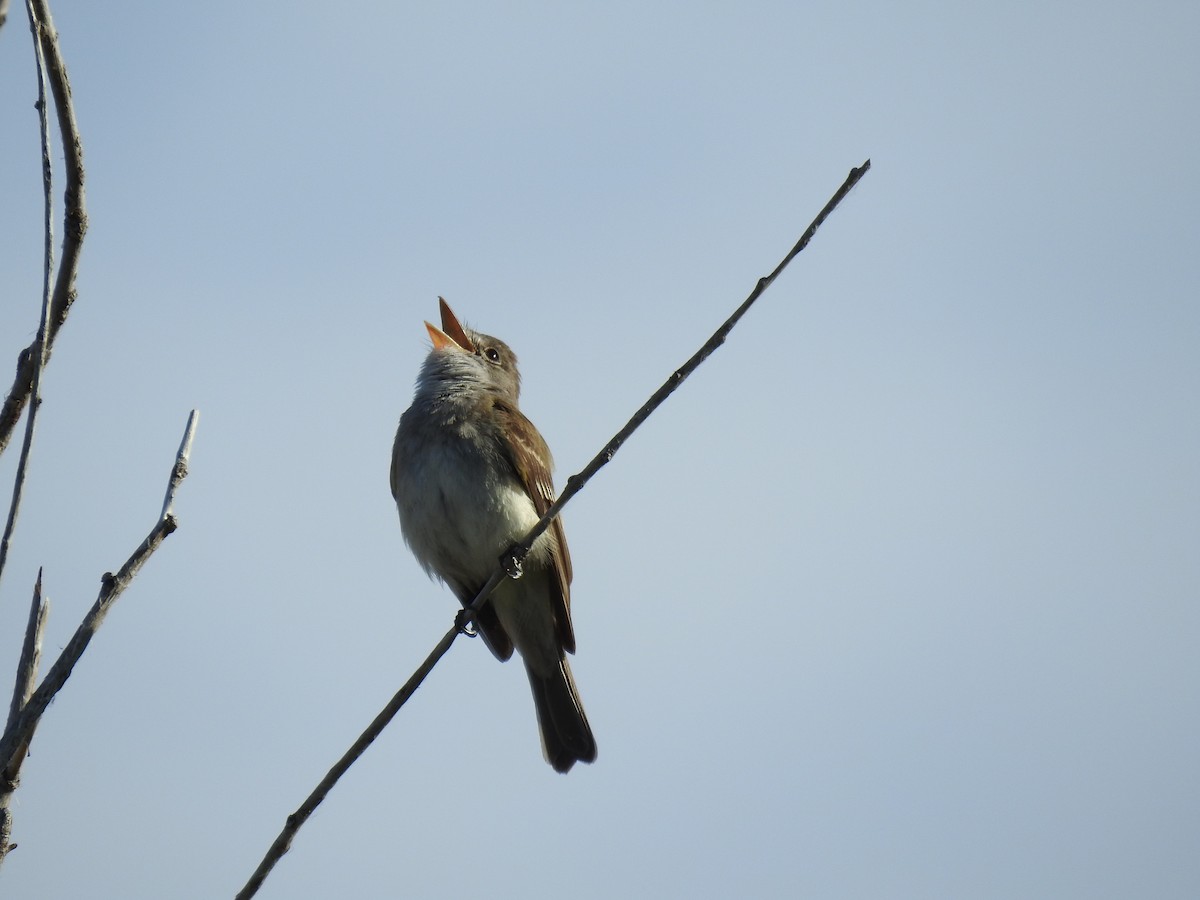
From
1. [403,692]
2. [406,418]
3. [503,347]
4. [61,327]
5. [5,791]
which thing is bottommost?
[5,791]

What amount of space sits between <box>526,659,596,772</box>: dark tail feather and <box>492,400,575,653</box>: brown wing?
26 cm

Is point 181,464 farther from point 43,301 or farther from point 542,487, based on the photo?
point 542,487

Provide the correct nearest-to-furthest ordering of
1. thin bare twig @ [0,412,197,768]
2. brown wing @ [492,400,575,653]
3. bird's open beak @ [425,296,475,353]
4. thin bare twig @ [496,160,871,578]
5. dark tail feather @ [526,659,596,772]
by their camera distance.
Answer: thin bare twig @ [0,412,197,768] → thin bare twig @ [496,160,871,578] → brown wing @ [492,400,575,653] → dark tail feather @ [526,659,596,772] → bird's open beak @ [425,296,475,353]

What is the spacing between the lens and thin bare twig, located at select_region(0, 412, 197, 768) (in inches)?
105

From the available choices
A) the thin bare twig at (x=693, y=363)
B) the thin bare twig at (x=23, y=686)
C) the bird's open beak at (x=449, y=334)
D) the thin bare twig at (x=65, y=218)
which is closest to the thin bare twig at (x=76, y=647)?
the thin bare twig at (x=23, y=686)

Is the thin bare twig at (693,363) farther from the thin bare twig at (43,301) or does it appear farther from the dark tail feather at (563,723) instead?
the dark tail feather at (563,723)

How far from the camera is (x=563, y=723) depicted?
7676 mm

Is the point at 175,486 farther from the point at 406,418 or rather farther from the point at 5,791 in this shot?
the point at 406,418

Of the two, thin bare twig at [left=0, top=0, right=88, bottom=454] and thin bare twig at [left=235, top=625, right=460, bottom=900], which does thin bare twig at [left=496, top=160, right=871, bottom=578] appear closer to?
thin bare twig at [left=235, top=625, right=460, bottom=900]

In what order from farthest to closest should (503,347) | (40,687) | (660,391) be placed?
1. (503,347)
2. (660,391)
3. (40,687)

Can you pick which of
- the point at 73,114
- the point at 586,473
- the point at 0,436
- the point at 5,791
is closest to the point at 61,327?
the point at 0,436

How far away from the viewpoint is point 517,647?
7.70m

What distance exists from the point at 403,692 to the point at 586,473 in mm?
1034

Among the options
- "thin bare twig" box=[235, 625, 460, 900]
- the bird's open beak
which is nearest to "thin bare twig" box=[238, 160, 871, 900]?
"thin bare twig" box=[235, 625, 460, 900]
